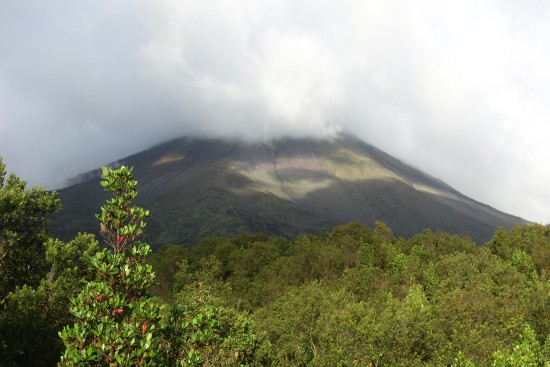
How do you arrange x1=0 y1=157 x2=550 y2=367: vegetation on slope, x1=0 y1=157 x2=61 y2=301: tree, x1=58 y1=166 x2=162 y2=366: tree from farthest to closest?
x1=0 y1=157 x2=61 y2=301: tree, x1=0 y1=157 x2=550 y2=367: vegetation on slope, x1=58 y1=166 x2=162 y2=366: tree

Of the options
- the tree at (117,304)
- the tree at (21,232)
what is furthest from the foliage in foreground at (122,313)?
the tree at (21,232)

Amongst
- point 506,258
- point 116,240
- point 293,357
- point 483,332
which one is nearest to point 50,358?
point 116,240

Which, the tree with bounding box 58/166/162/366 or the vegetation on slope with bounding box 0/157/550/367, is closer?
the tree with bounding box 58/166/162/366

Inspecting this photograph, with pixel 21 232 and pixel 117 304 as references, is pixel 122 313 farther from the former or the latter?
pixel 21 232

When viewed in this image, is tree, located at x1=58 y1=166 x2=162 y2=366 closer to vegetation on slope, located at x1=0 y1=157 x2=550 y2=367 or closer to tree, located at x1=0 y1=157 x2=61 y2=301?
vegetation on slope, located at x1=0 y1=157 x2=550 y2=367

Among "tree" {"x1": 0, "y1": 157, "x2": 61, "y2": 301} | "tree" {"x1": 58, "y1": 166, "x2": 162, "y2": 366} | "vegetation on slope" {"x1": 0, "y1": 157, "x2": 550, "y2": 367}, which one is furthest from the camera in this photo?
"tree" {"x1": 0, "y1": 157, "x2": 61, "y2": 301}

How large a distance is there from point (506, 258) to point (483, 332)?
2386 inches

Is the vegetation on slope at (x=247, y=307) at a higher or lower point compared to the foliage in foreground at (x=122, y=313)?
lower

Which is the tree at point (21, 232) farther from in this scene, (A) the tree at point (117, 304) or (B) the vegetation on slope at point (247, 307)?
(A) the tree at point (117, 304)

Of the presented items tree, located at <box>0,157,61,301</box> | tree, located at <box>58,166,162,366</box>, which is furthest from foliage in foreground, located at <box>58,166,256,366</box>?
tree, located at <box>0,157,61,301</box>

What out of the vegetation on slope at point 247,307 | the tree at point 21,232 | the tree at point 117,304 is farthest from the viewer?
the tree at point 21,232

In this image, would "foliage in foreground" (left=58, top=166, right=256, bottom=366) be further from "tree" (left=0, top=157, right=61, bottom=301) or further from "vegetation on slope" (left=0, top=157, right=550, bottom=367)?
"tree" (left=0, top=157, right=61, bottom=301)

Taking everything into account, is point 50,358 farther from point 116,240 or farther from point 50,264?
point 116,240

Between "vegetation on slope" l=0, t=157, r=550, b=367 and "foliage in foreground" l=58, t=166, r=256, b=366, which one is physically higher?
"foliage in foreground" l=58, t=166, r=256, b=366
